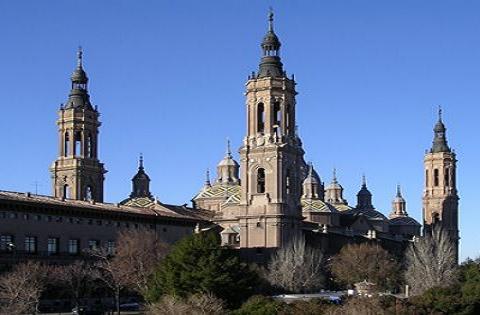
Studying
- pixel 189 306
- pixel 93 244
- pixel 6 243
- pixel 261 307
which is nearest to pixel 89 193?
pixel 93 244

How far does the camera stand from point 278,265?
10206cm

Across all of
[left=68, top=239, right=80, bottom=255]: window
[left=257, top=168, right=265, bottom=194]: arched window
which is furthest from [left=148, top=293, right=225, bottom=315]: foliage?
[left=257, top=168, right=265, bottom=194]: arched window

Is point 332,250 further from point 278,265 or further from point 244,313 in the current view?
point 244,313

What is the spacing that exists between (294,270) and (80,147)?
36.8 m

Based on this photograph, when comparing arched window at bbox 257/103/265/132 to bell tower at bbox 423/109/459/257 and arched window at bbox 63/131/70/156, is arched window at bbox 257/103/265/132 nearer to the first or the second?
arched window at bbox 63/131/70/156

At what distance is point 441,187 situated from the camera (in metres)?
158

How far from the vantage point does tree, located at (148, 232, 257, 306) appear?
69750 millimetres

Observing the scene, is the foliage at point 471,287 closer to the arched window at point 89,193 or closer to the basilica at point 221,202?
the basilica at point 221,202

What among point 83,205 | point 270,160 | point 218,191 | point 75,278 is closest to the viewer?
point 75,278

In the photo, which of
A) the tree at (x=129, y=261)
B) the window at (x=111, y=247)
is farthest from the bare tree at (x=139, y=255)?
the window at (x=111, y=247)

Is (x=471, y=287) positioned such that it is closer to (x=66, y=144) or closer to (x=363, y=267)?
(x=363, y=267)

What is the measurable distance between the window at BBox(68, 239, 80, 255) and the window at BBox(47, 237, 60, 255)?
1.76m

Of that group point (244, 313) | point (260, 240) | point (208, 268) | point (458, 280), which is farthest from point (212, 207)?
point (244, 313)

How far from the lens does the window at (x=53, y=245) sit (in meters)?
94.2
